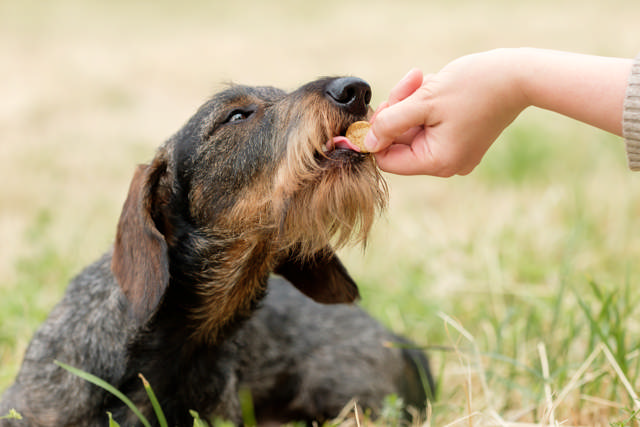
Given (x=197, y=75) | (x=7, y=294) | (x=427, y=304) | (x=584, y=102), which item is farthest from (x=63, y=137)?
(x=584, y=102)

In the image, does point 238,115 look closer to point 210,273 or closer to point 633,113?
point 210,273

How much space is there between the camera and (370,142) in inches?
111

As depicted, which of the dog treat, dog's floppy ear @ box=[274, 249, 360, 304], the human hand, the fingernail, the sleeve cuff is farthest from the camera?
dog's floppy ear @ box=[274, 249, 360, 304]

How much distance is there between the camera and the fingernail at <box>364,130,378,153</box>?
9.24ft

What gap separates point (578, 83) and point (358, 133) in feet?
3.06

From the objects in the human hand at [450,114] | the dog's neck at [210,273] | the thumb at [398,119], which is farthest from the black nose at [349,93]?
the dog's neck at [210,273]

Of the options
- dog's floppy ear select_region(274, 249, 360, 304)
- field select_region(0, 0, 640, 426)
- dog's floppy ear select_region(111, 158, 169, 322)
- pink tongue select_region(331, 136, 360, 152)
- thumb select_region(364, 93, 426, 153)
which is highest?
thumb select_region(364, 93, 426, 153)

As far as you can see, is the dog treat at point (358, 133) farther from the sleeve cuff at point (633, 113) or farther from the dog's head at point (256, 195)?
the sleeve cuff at point (633, 113)

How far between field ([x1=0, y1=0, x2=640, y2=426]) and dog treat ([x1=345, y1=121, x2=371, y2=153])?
24.3 inches

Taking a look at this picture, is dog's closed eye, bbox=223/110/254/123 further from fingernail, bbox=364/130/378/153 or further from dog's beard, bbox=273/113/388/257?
fingernail, bbox=364/130/378/153

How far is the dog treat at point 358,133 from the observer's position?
2.96 meters

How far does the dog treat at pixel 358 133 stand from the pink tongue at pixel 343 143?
0.6 inches

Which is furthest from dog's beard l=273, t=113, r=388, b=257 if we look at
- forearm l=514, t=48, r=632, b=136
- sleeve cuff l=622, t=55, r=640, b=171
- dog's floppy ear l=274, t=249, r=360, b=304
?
sleeve cuff l=622, t=55, r=640, b=171

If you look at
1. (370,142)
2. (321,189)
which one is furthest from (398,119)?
(321,189)
